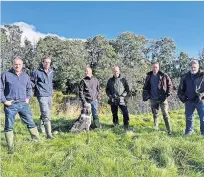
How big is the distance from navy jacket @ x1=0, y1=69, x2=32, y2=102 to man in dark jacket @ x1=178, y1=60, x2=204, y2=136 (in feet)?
13.0

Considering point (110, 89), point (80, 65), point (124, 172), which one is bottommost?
point (124, 172)

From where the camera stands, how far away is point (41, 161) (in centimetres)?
670

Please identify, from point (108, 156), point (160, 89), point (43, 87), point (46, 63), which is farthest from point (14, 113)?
point (160, 89)

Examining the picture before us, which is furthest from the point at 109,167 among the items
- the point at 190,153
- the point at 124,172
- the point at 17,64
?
the point at 17,64

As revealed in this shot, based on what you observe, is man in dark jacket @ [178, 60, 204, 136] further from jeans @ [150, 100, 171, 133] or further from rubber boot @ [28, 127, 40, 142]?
rubber boot @ [28, 127, 40, 142]

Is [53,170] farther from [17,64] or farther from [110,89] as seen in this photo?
[110,89]

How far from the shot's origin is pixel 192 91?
8.39 m

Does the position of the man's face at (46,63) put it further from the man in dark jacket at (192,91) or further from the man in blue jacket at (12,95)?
the man in dark jacket at (192,91)

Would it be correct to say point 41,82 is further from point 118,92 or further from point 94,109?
point 118,92

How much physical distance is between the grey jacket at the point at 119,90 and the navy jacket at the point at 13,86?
297 cm

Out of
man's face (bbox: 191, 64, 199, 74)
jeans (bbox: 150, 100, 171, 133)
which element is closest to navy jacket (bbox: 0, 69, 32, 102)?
jeans (bbox: 150, 100, 171, 133)

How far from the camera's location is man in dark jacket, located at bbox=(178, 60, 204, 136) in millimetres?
8312

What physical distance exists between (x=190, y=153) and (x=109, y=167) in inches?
73.4

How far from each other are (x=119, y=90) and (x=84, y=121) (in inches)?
54.3
